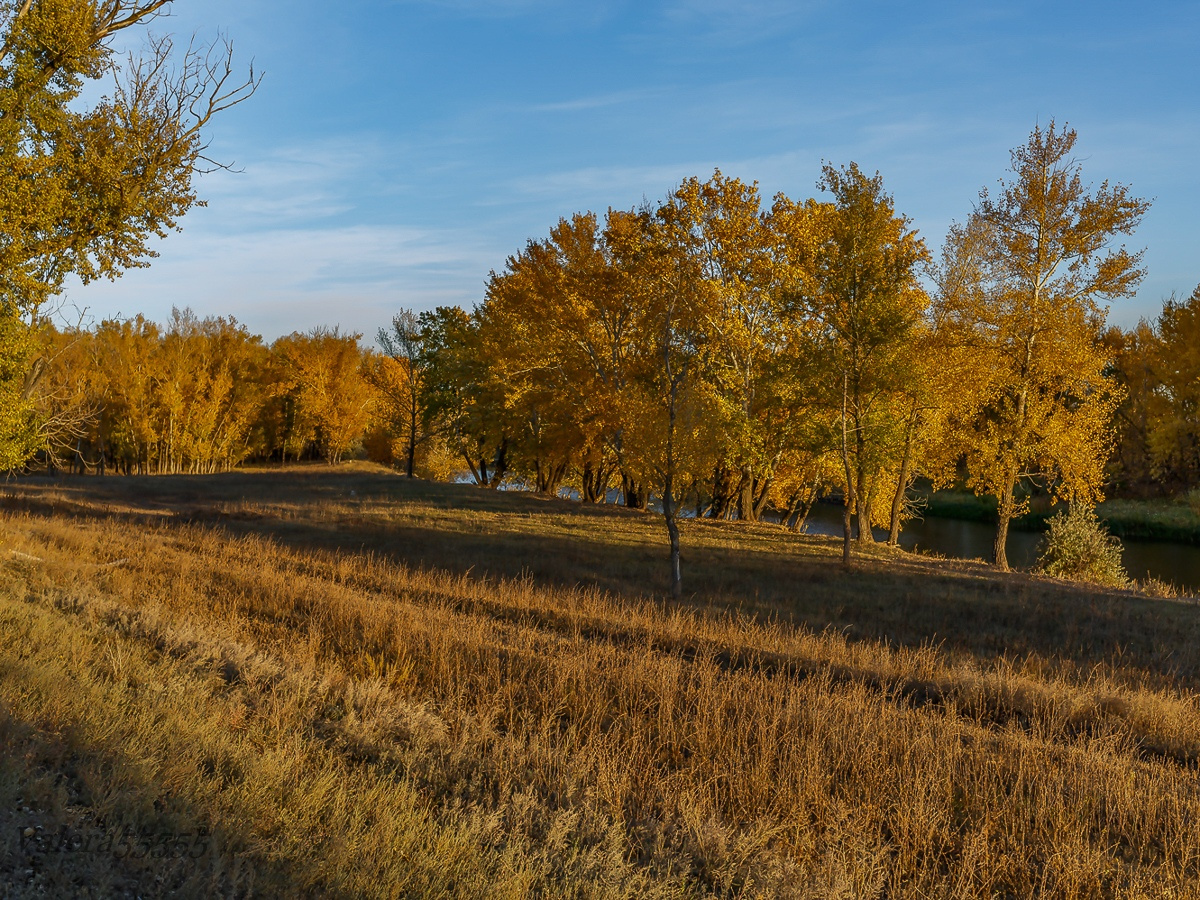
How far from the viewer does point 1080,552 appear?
23.2 meters

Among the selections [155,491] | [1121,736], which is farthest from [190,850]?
[155,491]

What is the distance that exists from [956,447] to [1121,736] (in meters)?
20.2

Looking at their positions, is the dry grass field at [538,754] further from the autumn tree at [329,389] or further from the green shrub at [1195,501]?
the autumn tree at [329,389]

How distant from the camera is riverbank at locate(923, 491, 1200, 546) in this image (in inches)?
1631

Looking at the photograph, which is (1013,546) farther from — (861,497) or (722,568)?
(722,568)

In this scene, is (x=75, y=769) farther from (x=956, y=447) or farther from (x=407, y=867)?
(x=956, y=447)

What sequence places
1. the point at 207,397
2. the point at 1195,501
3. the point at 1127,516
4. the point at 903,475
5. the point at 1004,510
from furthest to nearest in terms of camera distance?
the point at 207,397 → the point at 1127,516 → the point at 1195,501 → the point at 903,475 → the point at 1004,510

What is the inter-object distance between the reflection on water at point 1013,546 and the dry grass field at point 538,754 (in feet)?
64.6

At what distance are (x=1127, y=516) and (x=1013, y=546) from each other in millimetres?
12646

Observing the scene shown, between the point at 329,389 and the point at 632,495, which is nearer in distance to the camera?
the point at 632,495

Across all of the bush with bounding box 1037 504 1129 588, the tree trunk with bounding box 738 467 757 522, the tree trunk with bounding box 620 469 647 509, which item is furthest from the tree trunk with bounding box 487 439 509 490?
the bush with bounding box 1037 504 1129 588

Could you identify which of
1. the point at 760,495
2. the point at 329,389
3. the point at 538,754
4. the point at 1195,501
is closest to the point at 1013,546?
the point at 1195,501

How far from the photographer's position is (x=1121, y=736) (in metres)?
6.97

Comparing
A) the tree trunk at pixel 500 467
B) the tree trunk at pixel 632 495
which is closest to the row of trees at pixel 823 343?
the tree trunk at pixel 632 495
